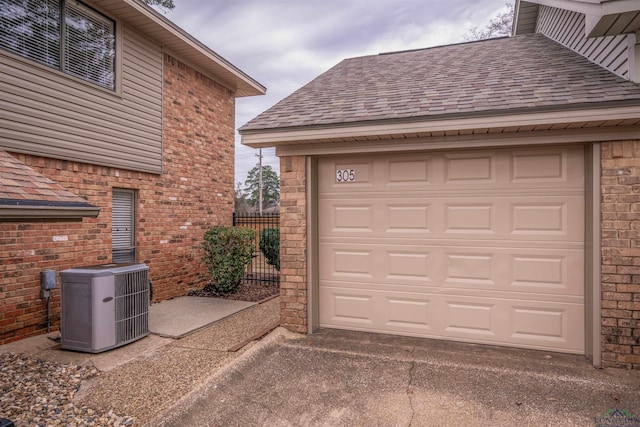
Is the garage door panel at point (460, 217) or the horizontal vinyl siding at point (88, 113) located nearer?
the garage door panel at point (460, 217)

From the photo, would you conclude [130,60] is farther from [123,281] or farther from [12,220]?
[12,220]

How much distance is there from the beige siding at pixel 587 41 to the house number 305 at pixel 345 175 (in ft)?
10.2

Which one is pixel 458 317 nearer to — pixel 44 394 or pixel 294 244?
pixel 294 244

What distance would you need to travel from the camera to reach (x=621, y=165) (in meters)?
3.64

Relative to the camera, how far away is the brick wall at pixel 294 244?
4.70 meters

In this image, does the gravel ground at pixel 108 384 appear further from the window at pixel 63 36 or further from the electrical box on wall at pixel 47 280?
the window at pixel 63 36

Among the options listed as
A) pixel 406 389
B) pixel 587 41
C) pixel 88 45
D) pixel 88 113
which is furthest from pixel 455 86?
pixel 88 45

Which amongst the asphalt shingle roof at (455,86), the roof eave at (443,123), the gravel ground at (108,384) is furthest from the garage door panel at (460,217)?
the gravel ground at (108,384)

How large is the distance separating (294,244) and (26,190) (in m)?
2.81

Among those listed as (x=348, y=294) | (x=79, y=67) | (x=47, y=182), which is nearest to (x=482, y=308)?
(x=348, y=294)

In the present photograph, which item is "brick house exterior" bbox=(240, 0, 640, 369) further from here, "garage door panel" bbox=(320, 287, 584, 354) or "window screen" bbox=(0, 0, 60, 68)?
"window screen" bbox=(0, 0, 60, 68)

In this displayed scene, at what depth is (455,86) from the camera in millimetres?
4547

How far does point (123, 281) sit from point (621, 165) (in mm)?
5870

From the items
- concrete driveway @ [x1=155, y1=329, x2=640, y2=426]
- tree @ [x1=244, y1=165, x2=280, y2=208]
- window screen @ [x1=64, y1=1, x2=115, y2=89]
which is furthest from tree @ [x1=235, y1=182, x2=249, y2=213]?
concrete driveway @ [x1=155, y1=329, x2=640, y2=426]
